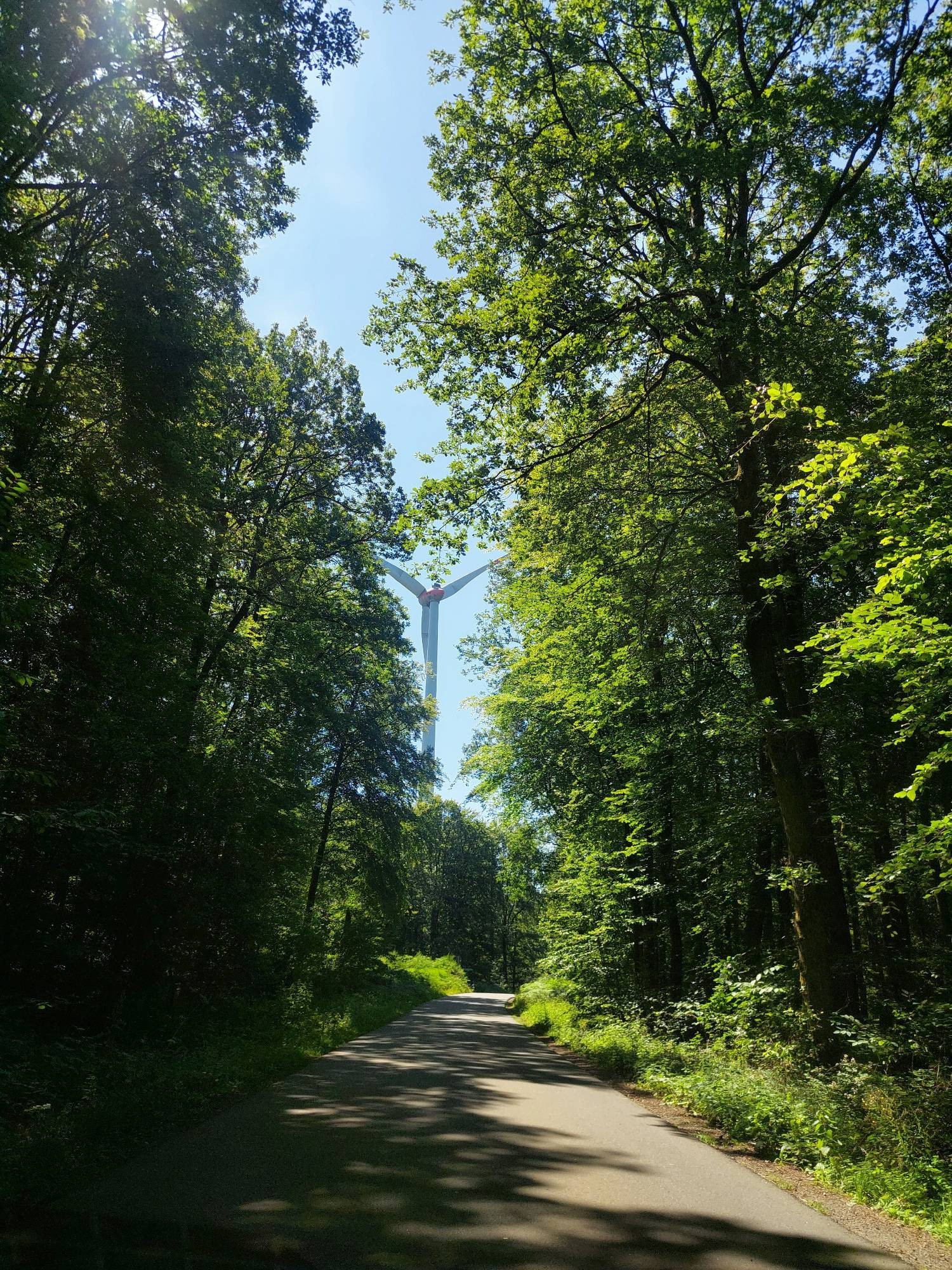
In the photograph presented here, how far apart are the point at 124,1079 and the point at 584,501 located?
9023mm

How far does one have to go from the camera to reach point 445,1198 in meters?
4.23

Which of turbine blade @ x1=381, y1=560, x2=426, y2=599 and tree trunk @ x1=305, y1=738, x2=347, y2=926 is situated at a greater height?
turbine blade @ x1=381, y1=560, x2=426, y2=599

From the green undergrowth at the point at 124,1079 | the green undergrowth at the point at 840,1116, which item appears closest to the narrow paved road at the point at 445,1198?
the green undergrowth at the point at 124,1079

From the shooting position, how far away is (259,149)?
9.20 m

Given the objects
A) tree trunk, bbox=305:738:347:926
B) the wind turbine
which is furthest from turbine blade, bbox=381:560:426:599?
tree trunk, bbox=305:738:347:926

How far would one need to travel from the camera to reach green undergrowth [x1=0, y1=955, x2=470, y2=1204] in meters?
4.62

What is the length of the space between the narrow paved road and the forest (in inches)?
32.8

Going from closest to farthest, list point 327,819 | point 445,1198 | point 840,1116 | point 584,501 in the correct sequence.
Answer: point 445,1198 < point 840,1116 < point 584,501 < point 327,819

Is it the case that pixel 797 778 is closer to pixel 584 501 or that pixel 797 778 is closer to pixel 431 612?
pixel 584 501

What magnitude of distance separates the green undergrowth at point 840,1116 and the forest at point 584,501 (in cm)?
→ 5

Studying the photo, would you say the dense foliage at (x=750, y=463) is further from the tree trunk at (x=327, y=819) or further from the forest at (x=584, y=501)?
the tree trunk at (x=327, y=819)

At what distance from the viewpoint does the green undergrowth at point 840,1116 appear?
4.70 m

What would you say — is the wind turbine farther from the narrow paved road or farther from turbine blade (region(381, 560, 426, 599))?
the narrow paved road

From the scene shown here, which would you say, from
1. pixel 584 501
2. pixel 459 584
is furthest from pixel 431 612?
pixel 584 501
